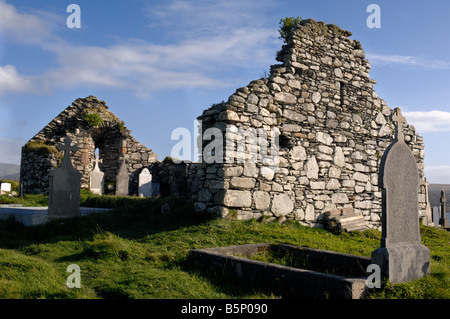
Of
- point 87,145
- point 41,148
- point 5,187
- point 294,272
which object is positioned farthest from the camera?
point 5,187

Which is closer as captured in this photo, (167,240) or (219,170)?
(167,240)

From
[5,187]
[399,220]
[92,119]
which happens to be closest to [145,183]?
[92,119]

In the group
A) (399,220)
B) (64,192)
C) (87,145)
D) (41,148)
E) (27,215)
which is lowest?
(27,215)

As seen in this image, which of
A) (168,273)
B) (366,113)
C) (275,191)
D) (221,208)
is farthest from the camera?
(366,113)

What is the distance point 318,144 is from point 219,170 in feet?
10.8

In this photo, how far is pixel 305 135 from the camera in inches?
394

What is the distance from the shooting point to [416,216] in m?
5.36

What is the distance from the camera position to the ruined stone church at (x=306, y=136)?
8672 millimetres

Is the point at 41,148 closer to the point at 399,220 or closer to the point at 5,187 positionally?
the point at 5,187

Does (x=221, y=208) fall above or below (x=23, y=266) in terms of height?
above

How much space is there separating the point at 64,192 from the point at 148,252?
478 centimetres

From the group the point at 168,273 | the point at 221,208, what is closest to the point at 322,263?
the point at 168,273
